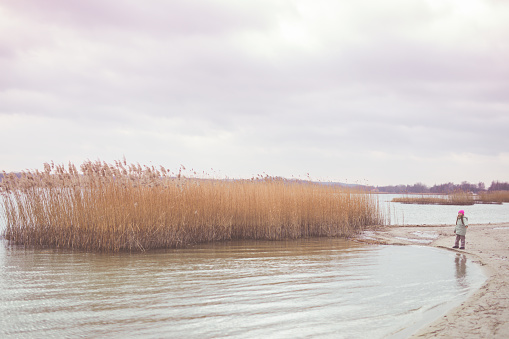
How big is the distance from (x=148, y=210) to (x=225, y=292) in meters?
5.24

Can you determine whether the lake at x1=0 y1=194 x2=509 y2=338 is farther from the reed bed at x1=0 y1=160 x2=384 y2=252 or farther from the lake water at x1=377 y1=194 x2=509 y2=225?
the lake water at x1=377 y1=194 x2=509 y2=225

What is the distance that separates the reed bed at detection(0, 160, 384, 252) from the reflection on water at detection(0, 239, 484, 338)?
0.85 metres

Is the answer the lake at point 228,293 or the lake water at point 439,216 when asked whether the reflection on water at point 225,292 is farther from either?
the lake water at point 439,216

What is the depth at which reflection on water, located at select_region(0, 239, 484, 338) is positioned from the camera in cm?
496

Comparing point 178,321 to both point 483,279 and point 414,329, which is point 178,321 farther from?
point 483,279

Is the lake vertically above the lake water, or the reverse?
the lake

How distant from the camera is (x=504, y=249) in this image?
11.4 metres

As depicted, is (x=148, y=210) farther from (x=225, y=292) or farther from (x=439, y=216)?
(x=439, y=216)

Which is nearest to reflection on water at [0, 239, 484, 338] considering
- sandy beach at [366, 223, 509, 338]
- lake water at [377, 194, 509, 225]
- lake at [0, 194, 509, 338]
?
lake at [0, 194, 509, 338]

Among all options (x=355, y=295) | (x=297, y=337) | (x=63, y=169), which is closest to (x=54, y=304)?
(x=297, y=337)

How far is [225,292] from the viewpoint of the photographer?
6578 mm

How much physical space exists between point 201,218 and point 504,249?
8920 mm

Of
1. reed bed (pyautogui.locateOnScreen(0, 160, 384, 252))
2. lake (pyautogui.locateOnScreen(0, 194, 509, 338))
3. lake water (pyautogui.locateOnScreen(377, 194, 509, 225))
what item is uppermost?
reed bed (pyautogui.locateOnScreen(0, 160, 384, 252))

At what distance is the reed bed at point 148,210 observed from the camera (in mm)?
10945
